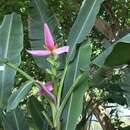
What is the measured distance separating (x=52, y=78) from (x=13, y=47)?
35 cm

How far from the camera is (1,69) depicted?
1938mm

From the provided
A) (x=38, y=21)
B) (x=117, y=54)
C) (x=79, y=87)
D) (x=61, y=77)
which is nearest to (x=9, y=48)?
(x=38, y=21)

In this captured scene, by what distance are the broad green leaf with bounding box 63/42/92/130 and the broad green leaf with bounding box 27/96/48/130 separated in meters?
0.28

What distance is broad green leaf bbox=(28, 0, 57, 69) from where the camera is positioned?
79.7 inches

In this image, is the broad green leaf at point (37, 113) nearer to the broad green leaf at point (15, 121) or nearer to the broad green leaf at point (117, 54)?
the broad green leaf at point (15, 121)

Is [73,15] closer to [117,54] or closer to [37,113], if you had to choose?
[37,113]

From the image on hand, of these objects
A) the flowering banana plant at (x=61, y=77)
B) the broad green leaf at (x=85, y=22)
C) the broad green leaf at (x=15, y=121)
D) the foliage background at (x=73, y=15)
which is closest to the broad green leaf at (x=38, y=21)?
the flowering banana plant at (x=61, y=77)

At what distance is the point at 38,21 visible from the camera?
208 cm

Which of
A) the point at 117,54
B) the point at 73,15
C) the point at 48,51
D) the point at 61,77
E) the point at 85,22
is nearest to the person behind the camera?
the point at 117,54

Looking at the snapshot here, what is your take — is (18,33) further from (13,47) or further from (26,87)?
(26,87)

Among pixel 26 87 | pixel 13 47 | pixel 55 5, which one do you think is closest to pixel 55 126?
pixel 26 87

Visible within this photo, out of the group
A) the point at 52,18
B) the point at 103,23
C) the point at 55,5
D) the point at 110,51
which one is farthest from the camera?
the point at 55,5

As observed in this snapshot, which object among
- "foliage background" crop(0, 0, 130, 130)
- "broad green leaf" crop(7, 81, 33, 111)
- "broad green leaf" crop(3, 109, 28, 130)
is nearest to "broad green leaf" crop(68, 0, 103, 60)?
"broad green leaf" crop(7, 81, 33, 111)

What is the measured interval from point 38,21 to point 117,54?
685mm
